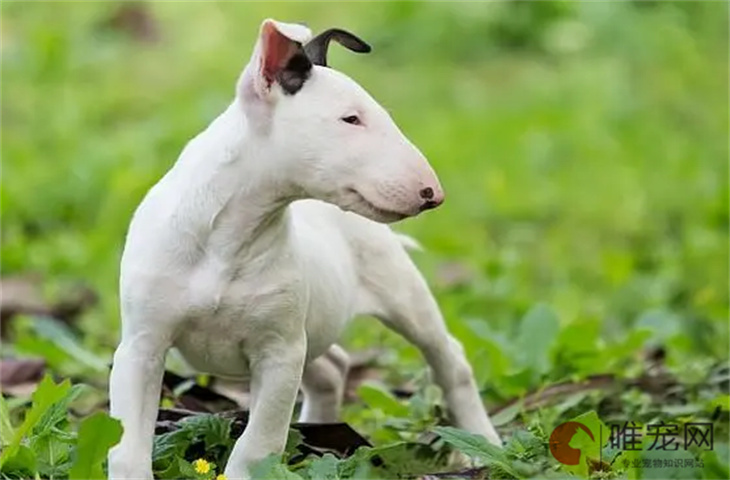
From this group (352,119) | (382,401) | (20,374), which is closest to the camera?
(352,119)

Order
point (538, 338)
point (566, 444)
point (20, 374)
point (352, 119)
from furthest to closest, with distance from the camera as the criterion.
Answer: point (538, 338) < point (20, 374) < point (566, 444) < point (352, 119)

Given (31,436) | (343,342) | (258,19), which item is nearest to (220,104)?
(258,19)

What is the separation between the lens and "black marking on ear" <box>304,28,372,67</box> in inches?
144

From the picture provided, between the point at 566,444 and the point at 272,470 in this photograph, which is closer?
the point at 272,470

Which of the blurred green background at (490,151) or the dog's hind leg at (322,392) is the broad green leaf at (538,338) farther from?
the dog's hind leg at (322,392)

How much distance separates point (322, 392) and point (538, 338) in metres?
0.89

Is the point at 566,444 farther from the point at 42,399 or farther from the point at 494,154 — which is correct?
the point at 494,154

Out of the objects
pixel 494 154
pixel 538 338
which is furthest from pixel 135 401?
pixel 494 154

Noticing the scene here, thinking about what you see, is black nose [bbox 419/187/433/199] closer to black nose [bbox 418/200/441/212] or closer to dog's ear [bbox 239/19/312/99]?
black nose [bbox 418/200/441/212]

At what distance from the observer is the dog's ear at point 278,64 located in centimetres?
347

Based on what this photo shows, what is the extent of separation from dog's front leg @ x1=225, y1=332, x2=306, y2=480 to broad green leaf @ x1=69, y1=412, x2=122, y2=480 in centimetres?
35

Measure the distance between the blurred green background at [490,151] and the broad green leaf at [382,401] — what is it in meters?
0.36

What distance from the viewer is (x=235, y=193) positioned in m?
3.62

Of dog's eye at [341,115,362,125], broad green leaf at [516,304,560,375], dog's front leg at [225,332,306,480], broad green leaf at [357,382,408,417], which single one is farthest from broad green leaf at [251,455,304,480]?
broad green leaf at [516,304,560,375]
